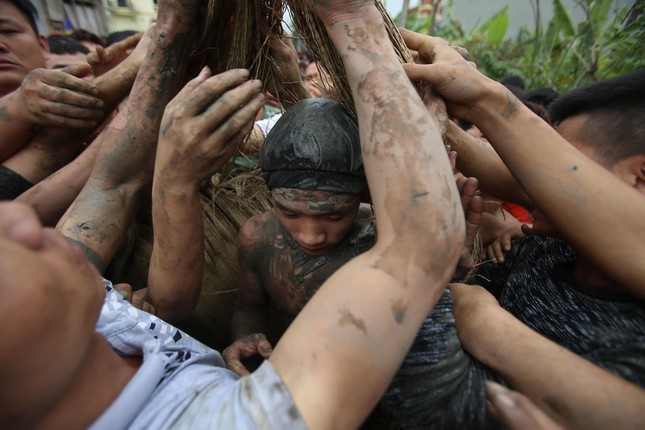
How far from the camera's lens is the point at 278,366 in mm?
750

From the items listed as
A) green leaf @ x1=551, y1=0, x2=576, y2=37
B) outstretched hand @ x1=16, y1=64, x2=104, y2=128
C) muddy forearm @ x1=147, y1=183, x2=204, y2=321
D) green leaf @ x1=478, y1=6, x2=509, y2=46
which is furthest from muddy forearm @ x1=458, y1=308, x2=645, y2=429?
green leaf @ x1=478, y1=6, x2=509, y2=46

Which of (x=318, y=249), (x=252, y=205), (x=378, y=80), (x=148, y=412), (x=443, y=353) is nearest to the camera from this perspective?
(x=148, y=412)

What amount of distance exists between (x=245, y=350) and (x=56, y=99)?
1.42 metres

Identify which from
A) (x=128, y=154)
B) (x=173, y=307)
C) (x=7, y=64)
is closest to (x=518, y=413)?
(x=173, y=307)

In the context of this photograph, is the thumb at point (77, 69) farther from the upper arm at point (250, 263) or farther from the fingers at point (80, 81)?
the upper arm at point (250, 263)

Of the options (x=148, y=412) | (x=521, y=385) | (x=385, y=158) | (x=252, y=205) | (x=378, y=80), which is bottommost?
(x=252, y=205)

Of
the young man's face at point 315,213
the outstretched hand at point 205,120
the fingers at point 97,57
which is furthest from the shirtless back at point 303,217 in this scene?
the fingers at point 97,57

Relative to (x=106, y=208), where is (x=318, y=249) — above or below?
below

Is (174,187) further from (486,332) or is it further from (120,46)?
(120,46)

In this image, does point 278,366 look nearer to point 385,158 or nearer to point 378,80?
point 385,158

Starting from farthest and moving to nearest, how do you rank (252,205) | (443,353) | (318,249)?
(252,205), (318,249), (443,353)

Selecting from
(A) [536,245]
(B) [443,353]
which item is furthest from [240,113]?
(A) [536,245]

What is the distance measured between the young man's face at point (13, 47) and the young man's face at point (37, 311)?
2.28 metres

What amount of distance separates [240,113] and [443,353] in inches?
36.3
